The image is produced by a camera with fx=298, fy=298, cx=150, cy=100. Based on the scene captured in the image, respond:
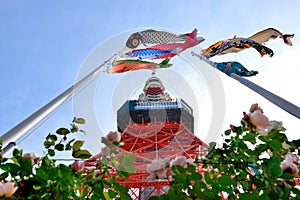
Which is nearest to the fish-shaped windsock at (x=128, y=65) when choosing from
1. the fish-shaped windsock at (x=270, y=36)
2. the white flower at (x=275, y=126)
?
the fish-shaped windsock at (x=270, y=36)

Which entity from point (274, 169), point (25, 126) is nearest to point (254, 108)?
point (274, 169)

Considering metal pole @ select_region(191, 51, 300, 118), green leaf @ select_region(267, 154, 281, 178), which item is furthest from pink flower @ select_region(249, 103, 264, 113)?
metal pole @ select_region(191, 51, 300, 118)

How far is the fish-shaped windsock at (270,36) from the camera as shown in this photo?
723cm

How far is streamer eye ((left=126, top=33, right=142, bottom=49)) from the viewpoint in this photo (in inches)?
386

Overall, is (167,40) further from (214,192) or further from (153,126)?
(153,126)

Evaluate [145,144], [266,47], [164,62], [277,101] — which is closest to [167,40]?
Result: [164,62]

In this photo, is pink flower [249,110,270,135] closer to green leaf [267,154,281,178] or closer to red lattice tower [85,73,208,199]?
green leaf [267,154,281,178]

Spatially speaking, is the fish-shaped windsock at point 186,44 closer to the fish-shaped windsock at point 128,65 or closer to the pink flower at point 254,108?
the fish-shaped windsock at point 128,65

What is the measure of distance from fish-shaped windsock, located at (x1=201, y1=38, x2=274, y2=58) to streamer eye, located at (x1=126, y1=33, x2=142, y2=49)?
2456 millimetres

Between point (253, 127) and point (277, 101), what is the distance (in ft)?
6.31

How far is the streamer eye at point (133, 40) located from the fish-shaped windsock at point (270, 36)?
3784 mm

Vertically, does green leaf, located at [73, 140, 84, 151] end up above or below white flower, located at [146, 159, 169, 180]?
above

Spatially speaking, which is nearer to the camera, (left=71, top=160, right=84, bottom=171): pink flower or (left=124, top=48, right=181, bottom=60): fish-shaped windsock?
(left=71, top=160, right=84, bottom=171): pink flower

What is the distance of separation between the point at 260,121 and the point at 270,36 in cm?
659
